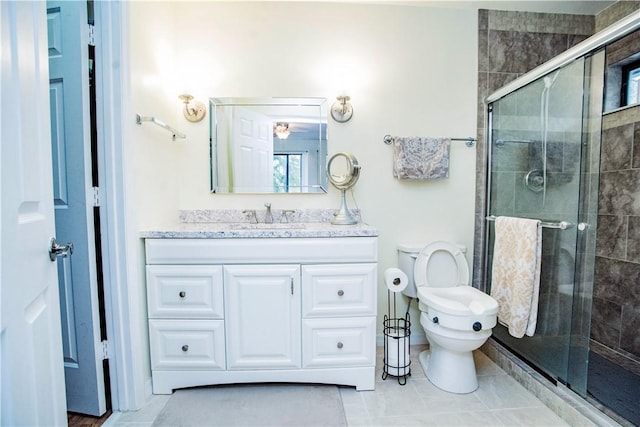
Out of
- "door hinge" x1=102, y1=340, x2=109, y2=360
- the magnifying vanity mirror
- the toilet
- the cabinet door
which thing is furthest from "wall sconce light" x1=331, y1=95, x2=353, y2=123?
"door hinge" x1=102, y1=340, x2=109, y2=360

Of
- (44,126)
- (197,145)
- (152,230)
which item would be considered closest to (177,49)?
(197,145)

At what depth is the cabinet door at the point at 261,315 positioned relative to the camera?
1.59m

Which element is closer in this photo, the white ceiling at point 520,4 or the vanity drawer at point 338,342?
the vanity drawer at point 338,342

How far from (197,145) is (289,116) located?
66 centimetres

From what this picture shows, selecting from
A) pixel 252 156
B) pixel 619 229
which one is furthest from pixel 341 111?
pixel 619 229

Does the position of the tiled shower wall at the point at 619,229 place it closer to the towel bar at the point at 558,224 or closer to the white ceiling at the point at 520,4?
the white ceiling at the point at 520,4

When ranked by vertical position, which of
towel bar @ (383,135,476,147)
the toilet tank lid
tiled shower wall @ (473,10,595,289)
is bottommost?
the toilet tank lid

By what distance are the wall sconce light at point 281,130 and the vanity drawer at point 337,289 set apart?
964mm

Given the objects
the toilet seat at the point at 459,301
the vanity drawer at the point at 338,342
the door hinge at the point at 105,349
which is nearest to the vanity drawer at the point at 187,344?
the door hinge at the point at 105,349

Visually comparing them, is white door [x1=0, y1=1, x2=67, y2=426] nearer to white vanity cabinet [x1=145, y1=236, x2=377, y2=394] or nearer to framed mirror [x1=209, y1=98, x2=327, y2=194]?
white vanity cabinet [x1=145, y1=236, x2=377, y2=394]

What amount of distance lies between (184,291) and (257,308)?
15.2 inches

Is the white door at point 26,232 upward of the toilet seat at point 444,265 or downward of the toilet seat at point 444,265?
upward

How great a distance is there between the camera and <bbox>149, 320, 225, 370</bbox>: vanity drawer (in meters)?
1.60

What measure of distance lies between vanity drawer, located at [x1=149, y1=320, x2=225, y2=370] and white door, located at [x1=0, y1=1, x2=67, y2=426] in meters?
0.73
